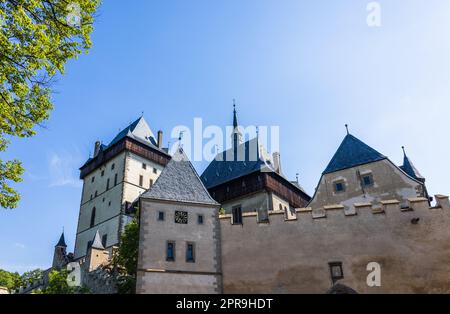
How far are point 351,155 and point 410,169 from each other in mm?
5001

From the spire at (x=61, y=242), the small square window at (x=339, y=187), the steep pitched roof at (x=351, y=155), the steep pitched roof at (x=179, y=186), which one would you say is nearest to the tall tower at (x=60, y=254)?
the spire at (x=61, y=242)

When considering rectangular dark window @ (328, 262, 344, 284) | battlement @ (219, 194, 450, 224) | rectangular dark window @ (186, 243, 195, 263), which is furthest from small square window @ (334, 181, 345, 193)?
rectangular dark window @ (186, 243, 195, 263)

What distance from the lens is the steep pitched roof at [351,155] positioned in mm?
22000

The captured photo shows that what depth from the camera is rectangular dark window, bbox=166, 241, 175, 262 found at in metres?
16.2

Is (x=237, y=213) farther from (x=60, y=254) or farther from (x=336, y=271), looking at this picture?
(x=60, y=254)

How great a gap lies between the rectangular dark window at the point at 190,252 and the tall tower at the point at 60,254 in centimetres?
2762

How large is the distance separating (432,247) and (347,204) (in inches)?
256

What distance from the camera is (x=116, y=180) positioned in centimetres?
4084

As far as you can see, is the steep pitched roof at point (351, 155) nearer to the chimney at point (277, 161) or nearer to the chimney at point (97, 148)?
the chimney at point (277, 161)

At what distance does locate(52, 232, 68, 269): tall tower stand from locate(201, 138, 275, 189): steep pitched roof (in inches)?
723
